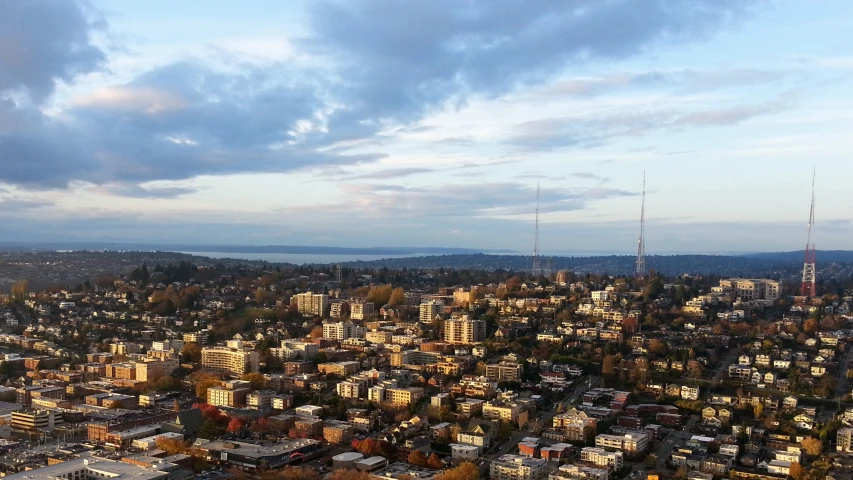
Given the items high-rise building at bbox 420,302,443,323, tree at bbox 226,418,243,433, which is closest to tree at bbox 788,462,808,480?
tree at bbox 226,418,243,433

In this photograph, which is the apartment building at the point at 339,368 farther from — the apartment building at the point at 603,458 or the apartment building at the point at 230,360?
the apartment building at the point at 603,458

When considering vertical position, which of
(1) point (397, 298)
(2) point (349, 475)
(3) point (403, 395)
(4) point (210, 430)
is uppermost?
(1) point (397, 298)

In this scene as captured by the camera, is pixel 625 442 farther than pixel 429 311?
No

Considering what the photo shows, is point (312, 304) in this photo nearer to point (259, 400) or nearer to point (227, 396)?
point (227, 396)

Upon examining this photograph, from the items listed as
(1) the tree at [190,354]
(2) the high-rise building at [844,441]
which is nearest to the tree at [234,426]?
(1) the tree at [190,354]

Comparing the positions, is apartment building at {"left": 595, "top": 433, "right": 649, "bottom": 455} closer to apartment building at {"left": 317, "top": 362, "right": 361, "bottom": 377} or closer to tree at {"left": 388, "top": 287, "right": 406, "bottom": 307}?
apartment building at {"left": 317, "top": 362, "right": 361, "bottom": 377}

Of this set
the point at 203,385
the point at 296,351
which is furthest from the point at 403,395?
the point at 296,351
